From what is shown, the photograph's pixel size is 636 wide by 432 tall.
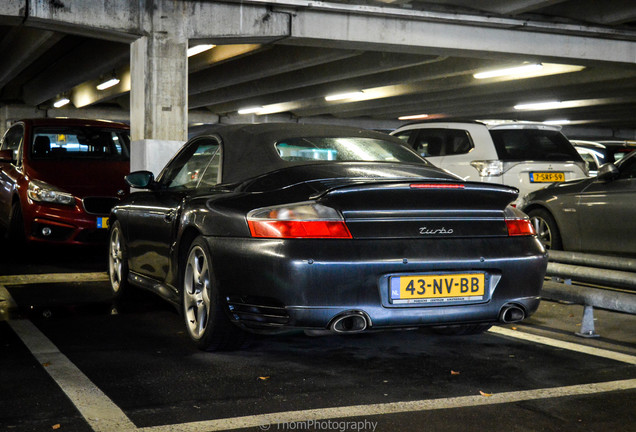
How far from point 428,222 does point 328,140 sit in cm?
128

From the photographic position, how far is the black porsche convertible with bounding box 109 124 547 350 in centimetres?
445

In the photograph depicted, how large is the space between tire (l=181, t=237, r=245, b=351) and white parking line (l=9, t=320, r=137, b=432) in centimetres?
78

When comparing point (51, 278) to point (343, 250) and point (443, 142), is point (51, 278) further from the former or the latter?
point (443, 142)

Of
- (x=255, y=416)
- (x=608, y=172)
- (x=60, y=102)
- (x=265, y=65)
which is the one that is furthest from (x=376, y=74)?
(x=255, y=416)

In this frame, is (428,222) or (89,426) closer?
(89,426)

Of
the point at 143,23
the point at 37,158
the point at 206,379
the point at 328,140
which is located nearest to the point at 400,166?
the point at 328,140

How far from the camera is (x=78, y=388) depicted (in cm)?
424

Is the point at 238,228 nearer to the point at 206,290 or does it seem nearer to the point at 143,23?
the point at 206,290

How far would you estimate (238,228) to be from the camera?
468cm

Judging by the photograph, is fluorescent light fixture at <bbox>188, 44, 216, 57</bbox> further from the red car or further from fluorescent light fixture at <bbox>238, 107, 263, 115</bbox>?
fluorescent light fixture at <bbox>238, 107, 263, 115</bbox>

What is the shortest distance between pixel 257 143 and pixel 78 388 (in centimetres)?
200

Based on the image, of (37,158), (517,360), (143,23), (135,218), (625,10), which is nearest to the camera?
(517,360)

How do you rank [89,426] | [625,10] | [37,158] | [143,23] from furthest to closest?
[625,10] → [143,23] → [37,158] → [89,426]

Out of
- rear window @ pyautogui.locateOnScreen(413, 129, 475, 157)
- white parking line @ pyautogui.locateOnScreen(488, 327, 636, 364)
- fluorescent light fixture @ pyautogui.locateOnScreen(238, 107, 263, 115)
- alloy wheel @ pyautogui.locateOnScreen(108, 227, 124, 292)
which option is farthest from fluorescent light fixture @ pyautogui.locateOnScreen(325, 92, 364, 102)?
white parking line @ pyautogui.locateOnScreen(488, 327, 636, 364)
